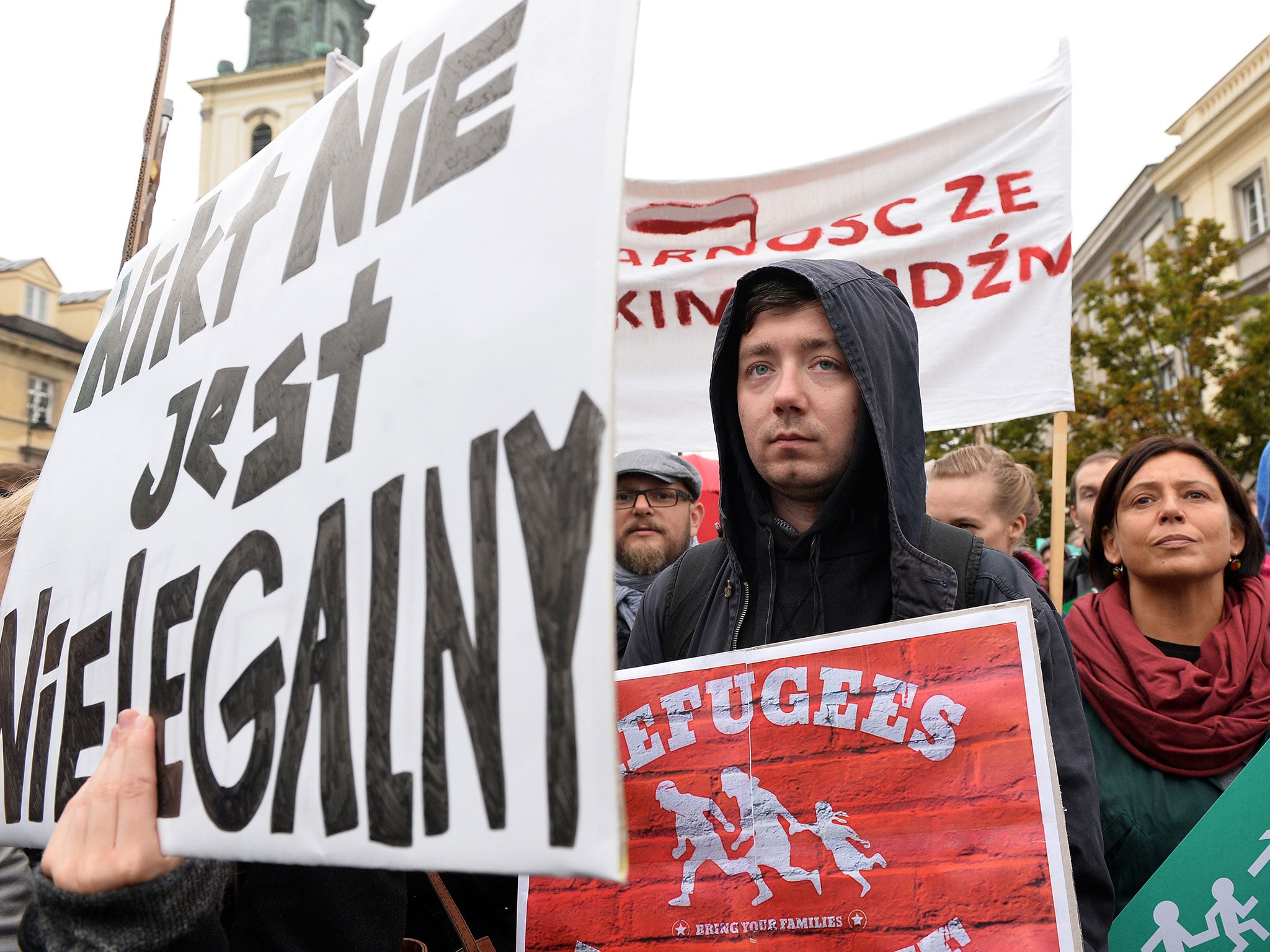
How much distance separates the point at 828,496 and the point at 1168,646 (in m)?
1.26

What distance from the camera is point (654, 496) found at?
3.42 meters

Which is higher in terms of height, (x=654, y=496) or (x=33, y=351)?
(x=33, y=351)

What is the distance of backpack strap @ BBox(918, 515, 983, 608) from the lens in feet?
4.85

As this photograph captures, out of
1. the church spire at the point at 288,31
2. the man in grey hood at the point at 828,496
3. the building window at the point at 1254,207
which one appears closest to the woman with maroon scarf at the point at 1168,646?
the man in grey hood at the point at 828,496

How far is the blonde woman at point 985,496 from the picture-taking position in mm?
3352

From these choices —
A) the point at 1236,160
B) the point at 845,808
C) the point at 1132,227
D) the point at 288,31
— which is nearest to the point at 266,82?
the point at 288,31

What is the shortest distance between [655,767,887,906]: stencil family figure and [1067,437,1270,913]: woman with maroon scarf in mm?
1001

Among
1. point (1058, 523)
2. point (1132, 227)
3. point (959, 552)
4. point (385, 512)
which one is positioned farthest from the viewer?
point (1132, 227)

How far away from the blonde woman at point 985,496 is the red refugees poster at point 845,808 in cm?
207

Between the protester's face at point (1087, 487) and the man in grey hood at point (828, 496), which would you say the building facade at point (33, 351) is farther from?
the man in grey hood at point (828, 496)

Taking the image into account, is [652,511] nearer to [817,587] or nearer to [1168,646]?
[1168,646]

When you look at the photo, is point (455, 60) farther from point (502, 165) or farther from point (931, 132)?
point (931, 132)

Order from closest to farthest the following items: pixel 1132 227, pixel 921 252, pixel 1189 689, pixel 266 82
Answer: pixel 1189 689 < pixel 921 252 < pixel 1132 227 < pixel 266 82

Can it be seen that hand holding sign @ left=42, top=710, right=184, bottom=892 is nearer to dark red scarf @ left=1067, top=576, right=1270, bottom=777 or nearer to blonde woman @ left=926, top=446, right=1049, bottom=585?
dark red scarf @ left=1067, top=576, right=1270, bottom=777
